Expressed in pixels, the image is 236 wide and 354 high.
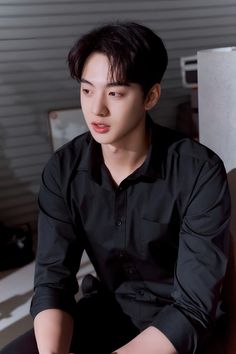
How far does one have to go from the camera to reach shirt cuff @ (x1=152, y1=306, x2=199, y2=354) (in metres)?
1.15

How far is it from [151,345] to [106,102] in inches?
29.8

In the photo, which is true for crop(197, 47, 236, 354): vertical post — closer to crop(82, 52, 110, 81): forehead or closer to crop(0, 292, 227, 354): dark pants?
crop(0, 292, 227, 354): dark pants

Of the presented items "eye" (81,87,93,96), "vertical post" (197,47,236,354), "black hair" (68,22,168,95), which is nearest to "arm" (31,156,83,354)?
"eye" (81,87,93,96)

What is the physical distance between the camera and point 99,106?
3.77 feet

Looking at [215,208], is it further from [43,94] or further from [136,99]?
[43,94]

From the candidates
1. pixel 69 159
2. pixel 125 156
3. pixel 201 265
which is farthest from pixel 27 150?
pixel 201 265

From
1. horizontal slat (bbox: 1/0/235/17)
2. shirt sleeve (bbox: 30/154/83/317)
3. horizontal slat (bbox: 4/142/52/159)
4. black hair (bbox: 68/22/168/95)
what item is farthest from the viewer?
horizontal slat (bbox: 4/142/52/159)

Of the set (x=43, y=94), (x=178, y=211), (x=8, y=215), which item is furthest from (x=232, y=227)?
(x=8, y=215)

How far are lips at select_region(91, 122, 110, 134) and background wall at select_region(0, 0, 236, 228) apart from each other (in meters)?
2.01

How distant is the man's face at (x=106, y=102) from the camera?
1155 mm

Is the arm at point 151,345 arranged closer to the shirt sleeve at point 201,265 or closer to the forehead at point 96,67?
the shirt sleeve at point 201,265

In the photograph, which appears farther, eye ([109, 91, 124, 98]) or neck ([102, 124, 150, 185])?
neck ([102, 124, 150, 185])

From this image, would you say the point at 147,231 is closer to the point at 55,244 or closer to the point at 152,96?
the point at 55,244

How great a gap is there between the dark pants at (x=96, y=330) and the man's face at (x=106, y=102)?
27.1 inches
